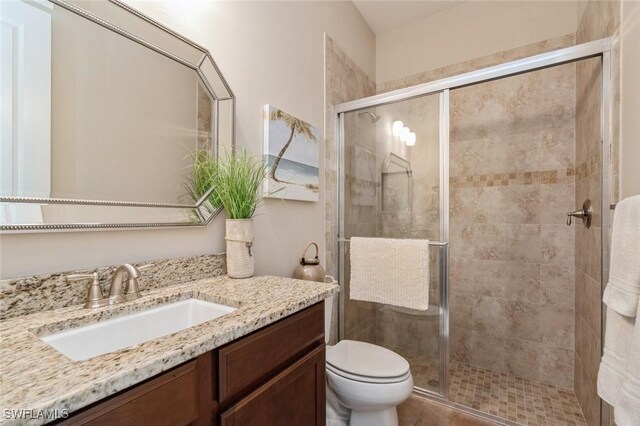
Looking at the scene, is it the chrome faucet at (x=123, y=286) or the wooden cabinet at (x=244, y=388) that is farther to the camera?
the chrome faucet at (x=123, y=286)

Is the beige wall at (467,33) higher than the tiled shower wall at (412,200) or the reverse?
higher

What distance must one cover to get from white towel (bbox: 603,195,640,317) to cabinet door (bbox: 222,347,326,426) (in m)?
0.99

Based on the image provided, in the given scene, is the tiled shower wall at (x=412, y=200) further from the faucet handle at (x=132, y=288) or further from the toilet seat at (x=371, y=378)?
the faucet handle at (x=132, y=288)

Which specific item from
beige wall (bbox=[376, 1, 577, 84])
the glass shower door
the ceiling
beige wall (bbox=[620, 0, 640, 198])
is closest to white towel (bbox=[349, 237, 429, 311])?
the glass shower door

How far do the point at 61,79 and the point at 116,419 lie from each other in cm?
87

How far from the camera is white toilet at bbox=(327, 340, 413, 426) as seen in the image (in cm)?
134

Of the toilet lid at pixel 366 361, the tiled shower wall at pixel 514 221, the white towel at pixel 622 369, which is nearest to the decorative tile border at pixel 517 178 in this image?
the tiled shower wall at pixel 514 221

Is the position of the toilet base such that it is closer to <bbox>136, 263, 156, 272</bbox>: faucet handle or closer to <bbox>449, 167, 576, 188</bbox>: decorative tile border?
<bbox>136, 263, 156, 272</bbox>: faucet handle

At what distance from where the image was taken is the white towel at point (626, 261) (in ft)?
3.03

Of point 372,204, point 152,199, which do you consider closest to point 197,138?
point 152,199

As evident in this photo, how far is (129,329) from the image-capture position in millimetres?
825

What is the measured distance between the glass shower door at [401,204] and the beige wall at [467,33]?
958 mm

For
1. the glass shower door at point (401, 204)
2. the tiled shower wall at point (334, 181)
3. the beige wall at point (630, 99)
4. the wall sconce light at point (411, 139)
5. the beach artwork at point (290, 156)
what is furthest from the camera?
the tiled shower wall at point (334, 181)

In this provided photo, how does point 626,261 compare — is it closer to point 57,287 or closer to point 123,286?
point 123,286
